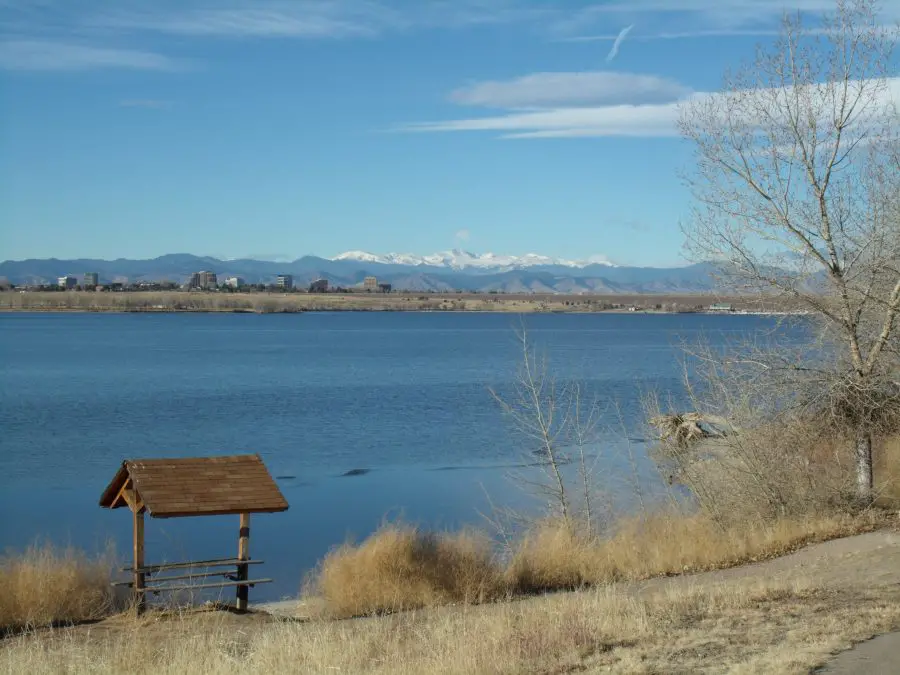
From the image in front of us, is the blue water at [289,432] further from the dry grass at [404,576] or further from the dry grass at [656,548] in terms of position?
the dry grass at [404,576]

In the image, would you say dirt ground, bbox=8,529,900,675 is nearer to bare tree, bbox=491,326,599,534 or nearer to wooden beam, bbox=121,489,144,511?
wooden beam, bbox=121,489,144,511

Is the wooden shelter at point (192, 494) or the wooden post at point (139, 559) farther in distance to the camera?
the wooden post at point (139, 559)

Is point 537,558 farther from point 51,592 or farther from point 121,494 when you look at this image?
point 51,592

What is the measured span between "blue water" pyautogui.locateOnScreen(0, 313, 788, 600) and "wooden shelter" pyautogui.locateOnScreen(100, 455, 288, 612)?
430 cm

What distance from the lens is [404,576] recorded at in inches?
590

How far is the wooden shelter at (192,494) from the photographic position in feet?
45.9

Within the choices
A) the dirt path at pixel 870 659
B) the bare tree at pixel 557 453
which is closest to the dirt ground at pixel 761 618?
the dirt path at pixel 870 659

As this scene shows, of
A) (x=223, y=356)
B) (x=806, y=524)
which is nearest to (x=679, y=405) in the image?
(x=806, y=524)

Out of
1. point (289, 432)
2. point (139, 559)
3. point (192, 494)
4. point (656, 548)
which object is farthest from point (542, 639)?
point (289, 432)

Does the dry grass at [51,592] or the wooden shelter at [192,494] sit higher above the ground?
the wooden shelter at [192,494]

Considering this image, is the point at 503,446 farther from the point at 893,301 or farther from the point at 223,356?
the point at 223,356

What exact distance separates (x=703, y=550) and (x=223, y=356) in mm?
72951

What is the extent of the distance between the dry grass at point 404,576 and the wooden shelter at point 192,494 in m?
1.19

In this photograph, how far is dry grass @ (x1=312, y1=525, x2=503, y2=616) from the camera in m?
14.6
